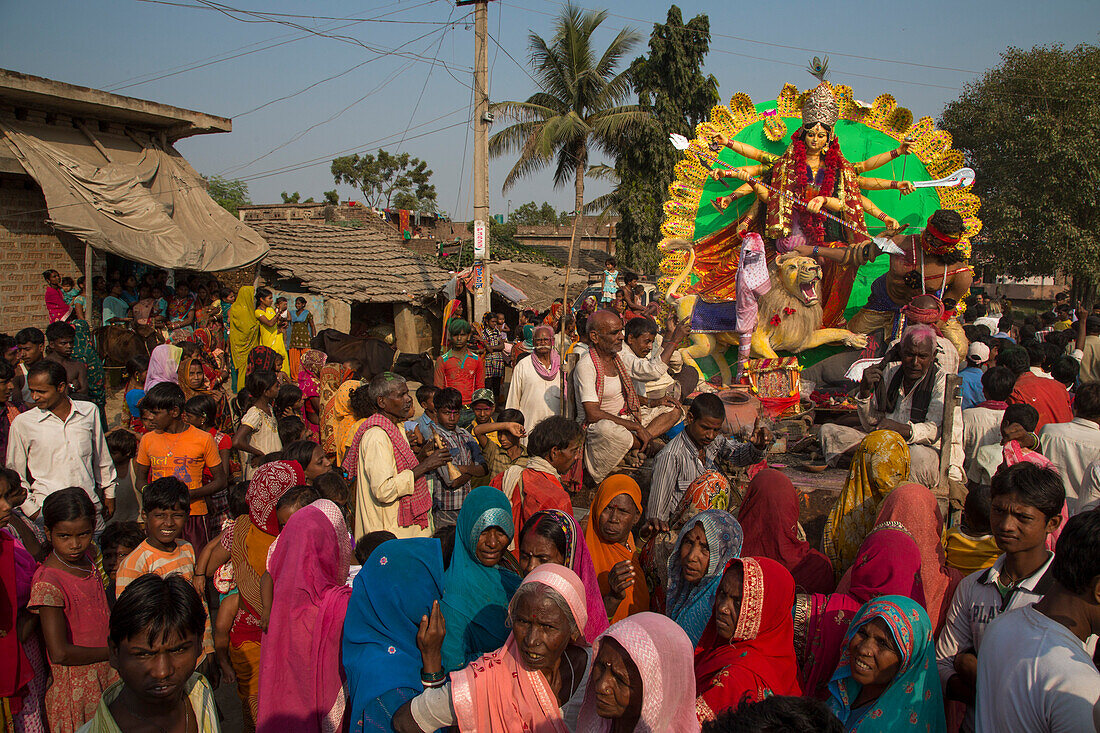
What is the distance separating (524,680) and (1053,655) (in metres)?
1.59

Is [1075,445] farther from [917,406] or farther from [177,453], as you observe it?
[177,453]

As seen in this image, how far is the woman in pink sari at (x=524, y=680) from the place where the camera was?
247cm

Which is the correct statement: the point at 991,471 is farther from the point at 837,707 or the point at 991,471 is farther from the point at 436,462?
the point at 436,462

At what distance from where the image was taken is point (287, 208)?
23.8 meters

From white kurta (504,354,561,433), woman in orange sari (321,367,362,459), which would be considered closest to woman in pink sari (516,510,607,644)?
woman in orange sari (321,367,362,459)

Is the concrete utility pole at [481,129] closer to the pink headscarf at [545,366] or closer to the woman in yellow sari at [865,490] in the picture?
the pink headscarf at [545,366]

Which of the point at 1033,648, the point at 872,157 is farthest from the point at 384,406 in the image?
the point at 872,157

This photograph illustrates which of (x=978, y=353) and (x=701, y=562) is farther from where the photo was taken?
(x=978, y=353)

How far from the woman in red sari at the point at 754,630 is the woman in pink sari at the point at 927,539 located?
2.14ft

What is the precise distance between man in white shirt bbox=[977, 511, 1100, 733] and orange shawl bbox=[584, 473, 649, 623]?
1.54 m

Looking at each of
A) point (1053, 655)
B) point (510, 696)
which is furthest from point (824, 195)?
point (510, 696)

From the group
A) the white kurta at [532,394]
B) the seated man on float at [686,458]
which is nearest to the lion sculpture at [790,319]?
the white kurta at [532,394]

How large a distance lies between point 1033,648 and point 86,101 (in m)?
13.3

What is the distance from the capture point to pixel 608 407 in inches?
221
